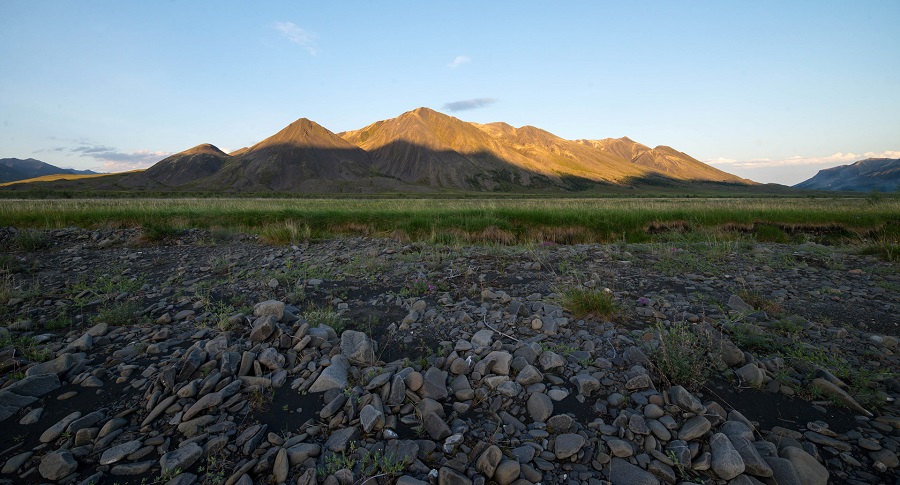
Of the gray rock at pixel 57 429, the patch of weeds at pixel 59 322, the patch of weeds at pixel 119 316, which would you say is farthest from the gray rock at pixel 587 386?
the patch of weeds at pixel 59 322

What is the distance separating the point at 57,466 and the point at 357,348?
2.46 metres

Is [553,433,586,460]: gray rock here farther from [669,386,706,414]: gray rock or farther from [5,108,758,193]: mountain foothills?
[5,108,758,193]: mountain foothills

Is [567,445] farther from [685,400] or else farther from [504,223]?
[504,223]

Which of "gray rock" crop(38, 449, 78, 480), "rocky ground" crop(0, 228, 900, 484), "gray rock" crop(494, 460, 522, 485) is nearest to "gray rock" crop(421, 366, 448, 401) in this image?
"rocky ground" crop(0, 228, 900, 484)

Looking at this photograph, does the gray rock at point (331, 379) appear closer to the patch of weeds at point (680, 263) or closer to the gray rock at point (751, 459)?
the gray rock at point (751, 459)

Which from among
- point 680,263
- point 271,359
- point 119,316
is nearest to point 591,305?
point 271,359

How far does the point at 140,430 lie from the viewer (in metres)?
3.26

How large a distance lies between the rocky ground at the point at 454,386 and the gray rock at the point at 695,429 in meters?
0.02

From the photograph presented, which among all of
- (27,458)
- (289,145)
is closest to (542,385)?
(27,458)

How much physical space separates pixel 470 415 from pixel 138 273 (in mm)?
9006

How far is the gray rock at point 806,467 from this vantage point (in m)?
2.74

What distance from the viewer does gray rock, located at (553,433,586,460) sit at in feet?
9.79

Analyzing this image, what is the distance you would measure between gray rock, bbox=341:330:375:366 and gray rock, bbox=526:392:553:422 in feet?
5.74

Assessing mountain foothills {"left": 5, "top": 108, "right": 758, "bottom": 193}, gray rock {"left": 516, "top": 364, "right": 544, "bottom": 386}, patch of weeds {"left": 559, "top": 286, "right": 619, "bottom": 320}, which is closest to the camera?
gray rock {"left": 516, "top": 364, "right": 544, "bottom": 386}
